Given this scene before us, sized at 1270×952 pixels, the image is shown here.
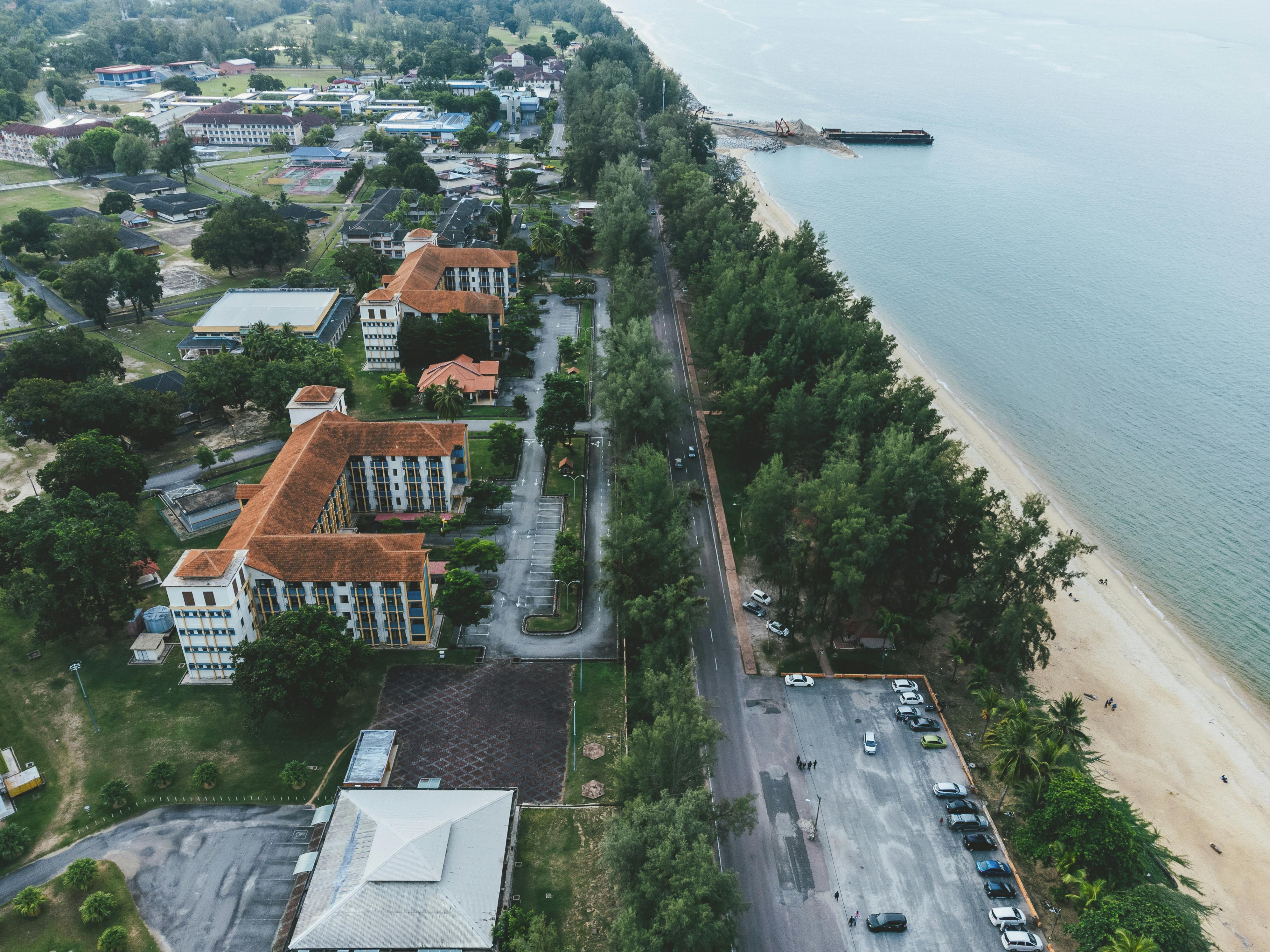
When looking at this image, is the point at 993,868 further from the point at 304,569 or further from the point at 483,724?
the point at 304,569

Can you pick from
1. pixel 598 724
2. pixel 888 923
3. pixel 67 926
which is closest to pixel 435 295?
pixel 598 724

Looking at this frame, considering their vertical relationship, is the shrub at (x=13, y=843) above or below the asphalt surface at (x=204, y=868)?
above

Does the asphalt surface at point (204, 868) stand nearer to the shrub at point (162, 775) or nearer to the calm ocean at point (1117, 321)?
the shrub at point (162, 775)

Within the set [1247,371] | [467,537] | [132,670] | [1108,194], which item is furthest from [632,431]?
[1108,194]

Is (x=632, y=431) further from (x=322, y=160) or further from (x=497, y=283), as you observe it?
(x=322, y=160)

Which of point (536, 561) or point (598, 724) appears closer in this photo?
point (598, 724)

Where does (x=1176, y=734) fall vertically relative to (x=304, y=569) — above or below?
below

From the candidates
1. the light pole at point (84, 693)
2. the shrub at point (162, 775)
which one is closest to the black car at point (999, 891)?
the shrub at point (162, 775)
